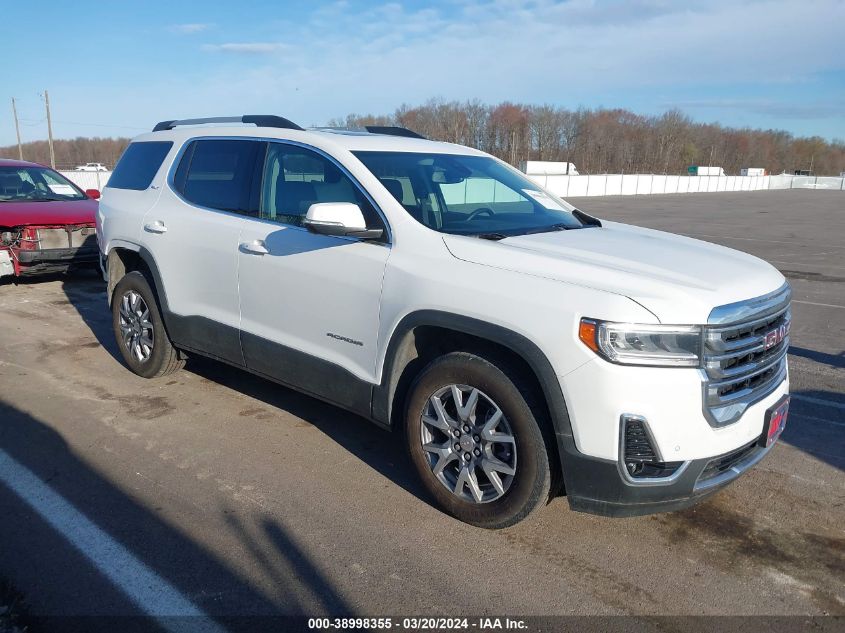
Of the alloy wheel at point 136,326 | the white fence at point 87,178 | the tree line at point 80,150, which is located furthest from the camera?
the tree line at point 80,150

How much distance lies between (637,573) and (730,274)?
1.45 meters

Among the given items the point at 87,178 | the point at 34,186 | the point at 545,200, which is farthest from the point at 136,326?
the point at 87,178

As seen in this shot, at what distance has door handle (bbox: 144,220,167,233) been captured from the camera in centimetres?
519

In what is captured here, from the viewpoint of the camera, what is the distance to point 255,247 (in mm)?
4398

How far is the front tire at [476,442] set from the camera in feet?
10.6

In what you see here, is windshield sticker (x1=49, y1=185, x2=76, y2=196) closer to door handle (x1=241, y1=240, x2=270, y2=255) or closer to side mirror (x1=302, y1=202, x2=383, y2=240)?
door handle (x1=241, y1=240, x2=270, y2=255)

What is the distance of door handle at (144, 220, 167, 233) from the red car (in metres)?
4.83

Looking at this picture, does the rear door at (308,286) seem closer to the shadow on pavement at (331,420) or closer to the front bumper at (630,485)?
the shadow on pavement at (331,420)

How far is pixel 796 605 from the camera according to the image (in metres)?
2.94

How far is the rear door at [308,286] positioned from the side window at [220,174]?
0.17 metres

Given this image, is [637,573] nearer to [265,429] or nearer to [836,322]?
[265,429]

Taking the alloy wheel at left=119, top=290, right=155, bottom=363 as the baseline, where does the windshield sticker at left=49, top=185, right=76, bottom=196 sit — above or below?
above

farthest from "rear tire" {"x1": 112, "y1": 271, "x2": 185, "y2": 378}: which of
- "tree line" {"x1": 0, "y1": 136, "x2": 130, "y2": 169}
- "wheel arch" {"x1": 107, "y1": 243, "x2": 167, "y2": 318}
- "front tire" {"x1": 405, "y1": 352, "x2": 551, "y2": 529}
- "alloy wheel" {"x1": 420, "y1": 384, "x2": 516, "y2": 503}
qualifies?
"tree line" {"x1": 0, "y1": 136, "x2": 130, "y2": 169}

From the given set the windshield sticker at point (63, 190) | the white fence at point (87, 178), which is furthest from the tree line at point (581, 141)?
the windshield sticker at point (63, 190)
